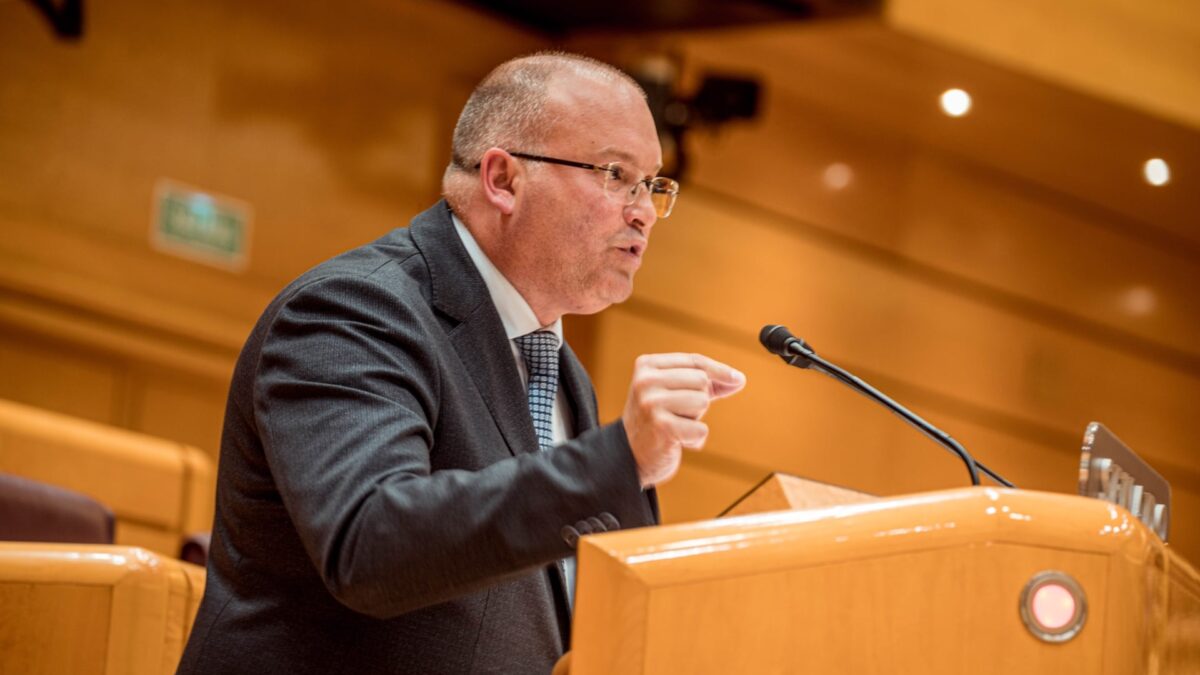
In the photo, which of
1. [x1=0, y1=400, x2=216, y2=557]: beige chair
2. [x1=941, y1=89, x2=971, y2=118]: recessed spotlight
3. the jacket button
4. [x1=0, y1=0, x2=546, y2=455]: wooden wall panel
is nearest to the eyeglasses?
the jacket button

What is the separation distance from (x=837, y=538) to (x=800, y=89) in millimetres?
3656

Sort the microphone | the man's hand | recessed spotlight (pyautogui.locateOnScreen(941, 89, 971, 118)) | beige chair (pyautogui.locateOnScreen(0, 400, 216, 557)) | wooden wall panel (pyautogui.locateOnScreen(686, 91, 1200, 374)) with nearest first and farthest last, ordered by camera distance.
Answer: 1. the man's hand
2. the microphone
3. beige chair (pyautogui.locateOnScreen(0, 400, 216, 557))
4. recessed spotlight (pyautogui.locateOnScreen(941, 89, 971, 118))
5. wooden wall panel (pyautogui.locateOnScreen(686, 91, 1200, 374))

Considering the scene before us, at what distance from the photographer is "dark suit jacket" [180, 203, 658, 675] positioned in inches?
40.0

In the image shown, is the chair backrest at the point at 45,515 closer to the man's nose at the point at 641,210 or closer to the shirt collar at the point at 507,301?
the shirt collar at the point at 507,301

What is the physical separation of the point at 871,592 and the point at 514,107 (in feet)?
2.26

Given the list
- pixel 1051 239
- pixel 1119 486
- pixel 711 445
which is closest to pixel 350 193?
pixel 711 445

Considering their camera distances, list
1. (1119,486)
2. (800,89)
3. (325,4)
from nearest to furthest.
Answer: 1. (1119,486)
2. (325,4)
3. (800,89)

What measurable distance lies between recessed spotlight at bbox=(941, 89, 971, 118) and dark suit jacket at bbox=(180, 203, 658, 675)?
3055mm

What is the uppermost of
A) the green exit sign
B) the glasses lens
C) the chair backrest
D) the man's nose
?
the green exit sign

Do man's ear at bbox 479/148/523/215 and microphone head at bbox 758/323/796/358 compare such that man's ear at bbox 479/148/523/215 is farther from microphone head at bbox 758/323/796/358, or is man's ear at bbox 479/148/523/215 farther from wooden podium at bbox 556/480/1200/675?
wooden podium at bbox 556/480/1200/675

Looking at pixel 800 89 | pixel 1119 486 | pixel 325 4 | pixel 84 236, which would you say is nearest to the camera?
pixel 1119 486

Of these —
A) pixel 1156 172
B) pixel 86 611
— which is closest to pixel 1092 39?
pixel 1156 172

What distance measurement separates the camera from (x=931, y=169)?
4.70m

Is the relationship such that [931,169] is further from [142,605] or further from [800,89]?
[142,605]
